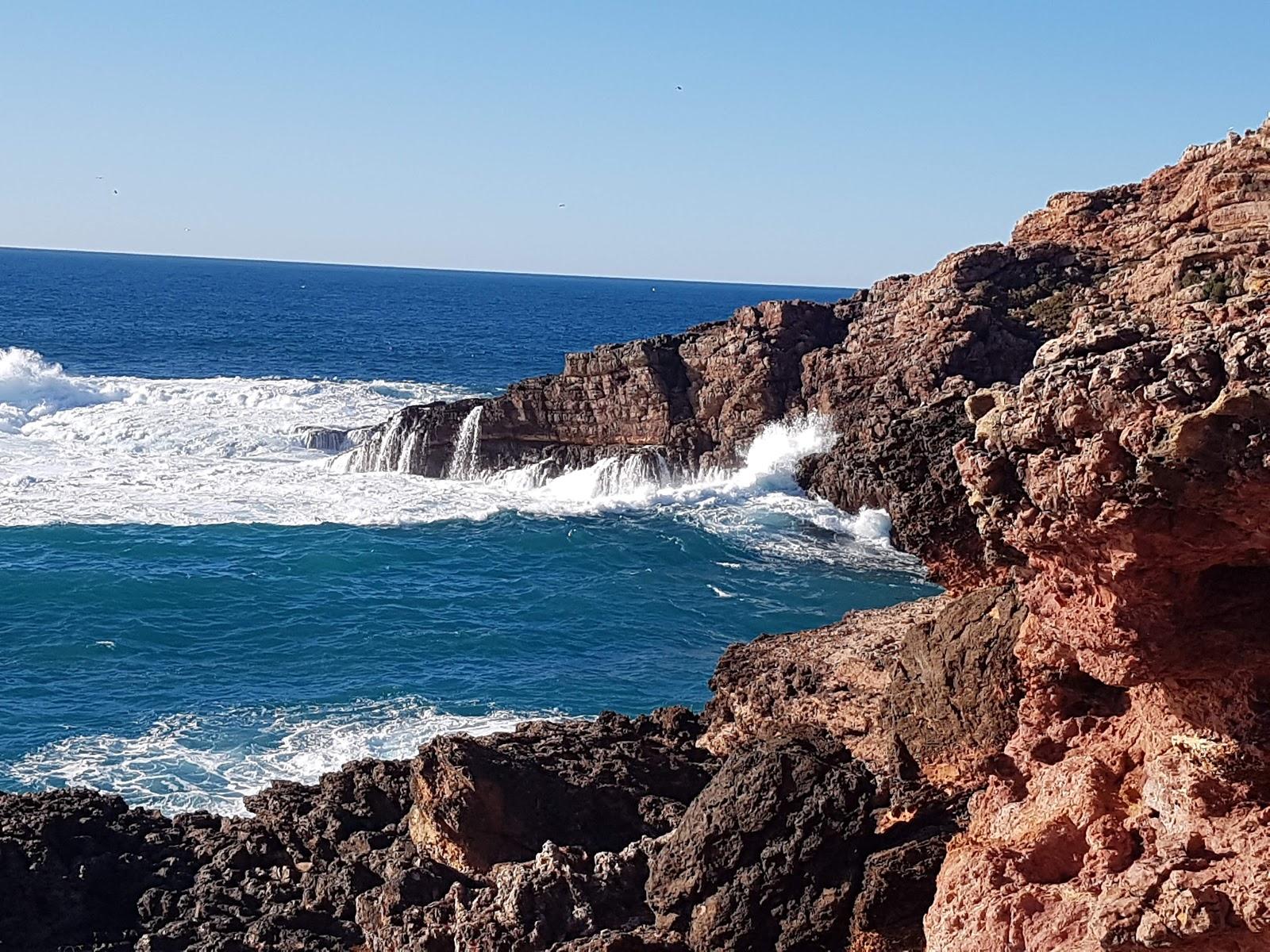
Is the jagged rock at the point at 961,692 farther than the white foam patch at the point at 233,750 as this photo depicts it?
No

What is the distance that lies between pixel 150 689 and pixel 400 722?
509 cm

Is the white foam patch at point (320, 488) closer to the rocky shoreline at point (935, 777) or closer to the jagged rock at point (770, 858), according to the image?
the rocky shoreline at point (935, 777)

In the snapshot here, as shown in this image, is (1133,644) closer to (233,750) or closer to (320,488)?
(233,750)

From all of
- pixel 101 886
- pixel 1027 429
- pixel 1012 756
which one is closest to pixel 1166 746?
pixel 1012 756

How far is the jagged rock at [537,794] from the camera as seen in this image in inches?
518

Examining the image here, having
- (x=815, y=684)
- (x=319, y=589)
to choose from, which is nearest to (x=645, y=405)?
(x=319, y=589)

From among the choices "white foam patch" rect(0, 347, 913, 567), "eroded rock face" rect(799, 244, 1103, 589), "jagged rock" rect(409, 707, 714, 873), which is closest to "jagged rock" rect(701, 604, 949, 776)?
"jagged rock" rect(409, 707, 714, 873)

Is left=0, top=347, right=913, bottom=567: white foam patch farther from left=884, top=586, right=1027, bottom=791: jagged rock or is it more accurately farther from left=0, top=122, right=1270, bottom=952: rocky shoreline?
left=884, top=586, right=1027, bottom=791: jagged rock

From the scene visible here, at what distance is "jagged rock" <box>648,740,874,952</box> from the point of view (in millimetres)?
10359

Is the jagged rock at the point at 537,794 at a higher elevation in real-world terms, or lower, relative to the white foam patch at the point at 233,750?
higher

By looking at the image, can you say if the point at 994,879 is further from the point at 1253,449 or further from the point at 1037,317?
the point at 1037,317

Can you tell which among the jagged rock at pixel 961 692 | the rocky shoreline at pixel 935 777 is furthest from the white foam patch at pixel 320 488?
the jagged rock at pixel 961 692

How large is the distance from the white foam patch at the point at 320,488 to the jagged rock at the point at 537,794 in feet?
61.9

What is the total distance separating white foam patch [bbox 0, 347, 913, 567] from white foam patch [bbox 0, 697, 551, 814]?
47.6ft
